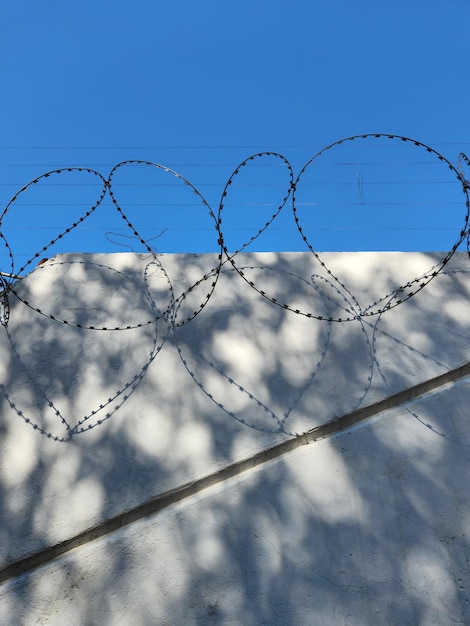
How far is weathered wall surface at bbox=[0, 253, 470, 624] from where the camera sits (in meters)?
3.54

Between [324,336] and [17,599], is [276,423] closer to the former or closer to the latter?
[324,336]

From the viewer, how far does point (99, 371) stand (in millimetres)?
4375

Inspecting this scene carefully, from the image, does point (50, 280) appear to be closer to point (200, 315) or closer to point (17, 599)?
point (200, 315)

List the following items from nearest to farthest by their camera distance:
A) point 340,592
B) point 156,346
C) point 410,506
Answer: point 340,592 → point 410,506 → point 156,346

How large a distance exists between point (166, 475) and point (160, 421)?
1.18ft

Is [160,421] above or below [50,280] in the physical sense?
below

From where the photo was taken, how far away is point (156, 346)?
176 inches

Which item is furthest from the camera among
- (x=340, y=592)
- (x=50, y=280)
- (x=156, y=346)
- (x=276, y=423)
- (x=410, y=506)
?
(x=50, y=280)

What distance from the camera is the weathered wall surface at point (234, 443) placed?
354cm

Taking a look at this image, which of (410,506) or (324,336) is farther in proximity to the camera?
(324,336)

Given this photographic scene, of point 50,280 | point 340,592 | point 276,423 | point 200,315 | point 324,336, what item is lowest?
point 340,592

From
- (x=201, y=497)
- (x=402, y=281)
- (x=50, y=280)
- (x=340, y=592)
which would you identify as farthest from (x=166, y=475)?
(x=402, y=281)

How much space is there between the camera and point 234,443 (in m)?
4.04

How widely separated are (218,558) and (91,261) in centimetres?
232
